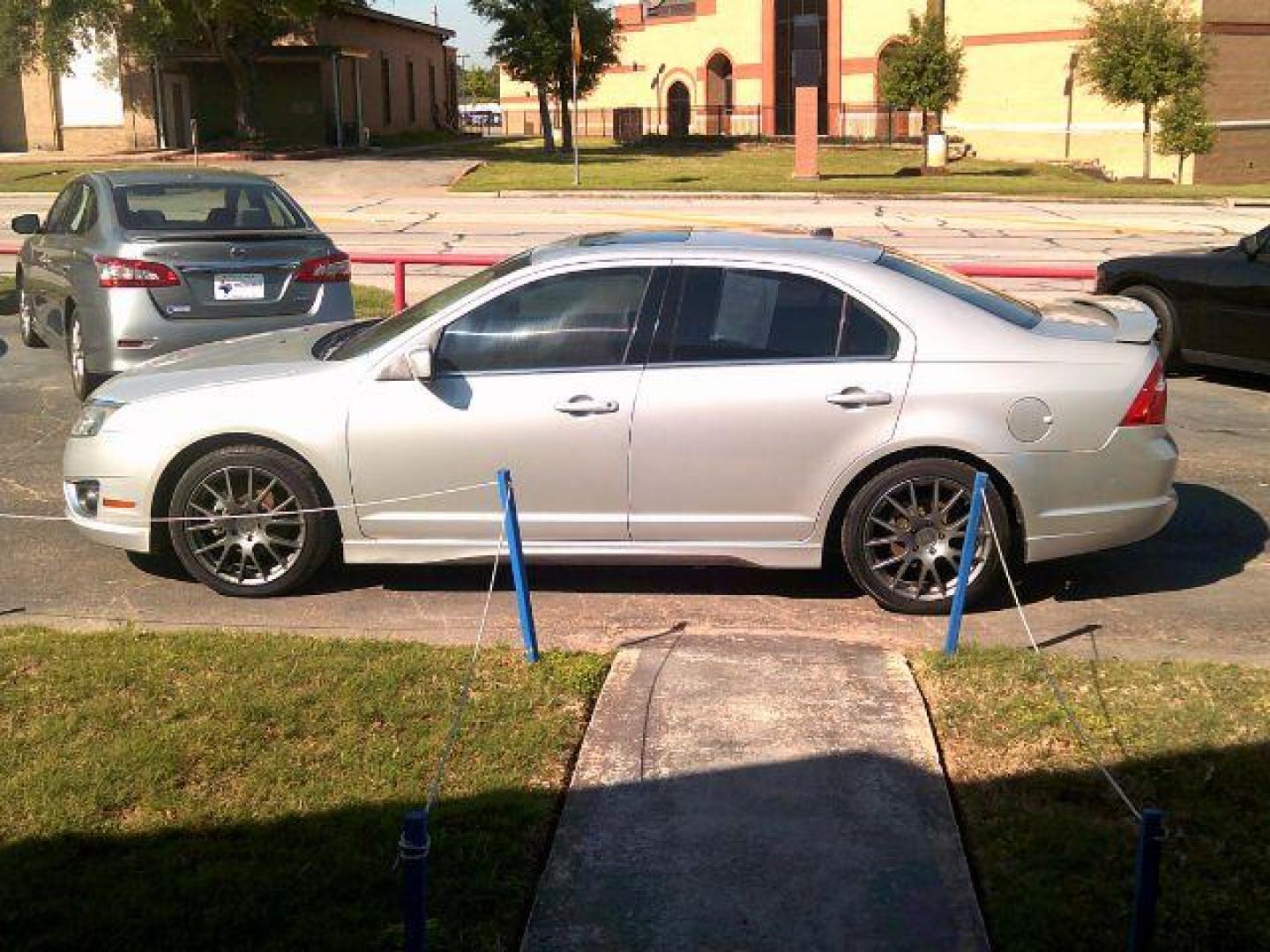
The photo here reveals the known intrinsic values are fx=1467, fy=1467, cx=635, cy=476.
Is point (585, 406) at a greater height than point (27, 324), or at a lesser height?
greater

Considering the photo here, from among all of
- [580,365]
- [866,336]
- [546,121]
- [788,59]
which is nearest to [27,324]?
[580,365]

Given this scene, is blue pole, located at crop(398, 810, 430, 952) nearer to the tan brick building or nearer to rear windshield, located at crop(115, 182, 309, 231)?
rear windshield, located at crop(115, 182, 309, 231)

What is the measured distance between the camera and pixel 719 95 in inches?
2532

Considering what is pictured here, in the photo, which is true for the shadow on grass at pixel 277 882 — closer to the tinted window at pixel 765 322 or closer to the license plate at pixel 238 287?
the tinted window at pixel 765 322

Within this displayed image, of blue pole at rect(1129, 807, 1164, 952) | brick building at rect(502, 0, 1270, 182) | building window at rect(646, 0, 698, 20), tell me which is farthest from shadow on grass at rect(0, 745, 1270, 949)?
building window at rect(646, 0, 698, 20)

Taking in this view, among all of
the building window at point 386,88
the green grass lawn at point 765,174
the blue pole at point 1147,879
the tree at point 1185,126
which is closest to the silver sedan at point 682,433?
the blue pole at point 1147,879

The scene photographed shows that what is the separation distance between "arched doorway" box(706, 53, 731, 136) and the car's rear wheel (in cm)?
5424

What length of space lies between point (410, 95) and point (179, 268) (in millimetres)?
55182

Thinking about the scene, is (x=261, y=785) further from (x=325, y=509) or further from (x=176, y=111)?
(x=176, y=111)

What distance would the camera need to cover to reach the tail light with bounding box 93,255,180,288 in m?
9.66

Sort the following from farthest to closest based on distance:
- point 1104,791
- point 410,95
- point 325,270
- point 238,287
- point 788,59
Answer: point 410,95 < point 788,59 < point 325,270 < point 238,287 < point 1104,791

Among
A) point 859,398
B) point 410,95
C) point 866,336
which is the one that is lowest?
point 859,398

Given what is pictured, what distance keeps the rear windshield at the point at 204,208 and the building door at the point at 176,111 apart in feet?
129

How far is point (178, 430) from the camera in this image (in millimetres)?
6414
